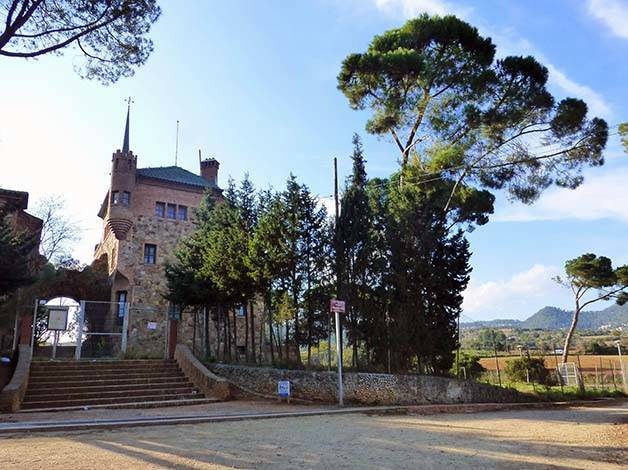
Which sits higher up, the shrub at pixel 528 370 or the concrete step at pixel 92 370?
the concrete step at pixel 92 370

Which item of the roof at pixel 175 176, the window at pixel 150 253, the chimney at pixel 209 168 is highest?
the chimney at pixel 209 168

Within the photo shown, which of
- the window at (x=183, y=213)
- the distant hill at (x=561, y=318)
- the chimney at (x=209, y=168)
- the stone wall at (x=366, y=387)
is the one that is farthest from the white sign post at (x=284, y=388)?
the distant hill at (x=561, y=318)

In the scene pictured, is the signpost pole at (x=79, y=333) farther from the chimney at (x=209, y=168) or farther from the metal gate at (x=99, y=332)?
the chimney at (x=209, y=168)

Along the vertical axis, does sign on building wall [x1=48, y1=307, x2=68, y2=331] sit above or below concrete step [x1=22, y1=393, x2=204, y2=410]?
above

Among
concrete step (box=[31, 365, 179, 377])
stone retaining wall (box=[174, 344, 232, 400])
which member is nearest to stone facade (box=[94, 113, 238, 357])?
stone retaining wall (box=[174, 344, 232, 400])

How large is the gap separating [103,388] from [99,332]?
6.99 meters

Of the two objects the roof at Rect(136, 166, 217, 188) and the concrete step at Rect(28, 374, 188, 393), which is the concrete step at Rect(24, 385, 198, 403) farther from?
the roof at Rect(136, 166, 217, 188)

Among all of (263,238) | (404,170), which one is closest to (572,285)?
(404,170)

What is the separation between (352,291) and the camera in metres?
13.4

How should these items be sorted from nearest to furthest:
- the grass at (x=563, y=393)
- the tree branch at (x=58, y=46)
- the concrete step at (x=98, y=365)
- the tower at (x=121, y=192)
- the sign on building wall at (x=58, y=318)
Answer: the tree branch at (x=58, y=46) < the concrete step at (x=98, y=365) < the sign on building wall at (x=58, y=318) < the grass at (x=563, y=393) < the tower at (x=121, y=192)

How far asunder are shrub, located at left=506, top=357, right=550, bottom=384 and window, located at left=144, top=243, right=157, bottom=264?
19.6 m

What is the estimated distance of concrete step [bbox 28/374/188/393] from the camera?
40.3 feet

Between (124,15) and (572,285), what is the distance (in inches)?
999

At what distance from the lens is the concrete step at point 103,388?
11914 millimetres
